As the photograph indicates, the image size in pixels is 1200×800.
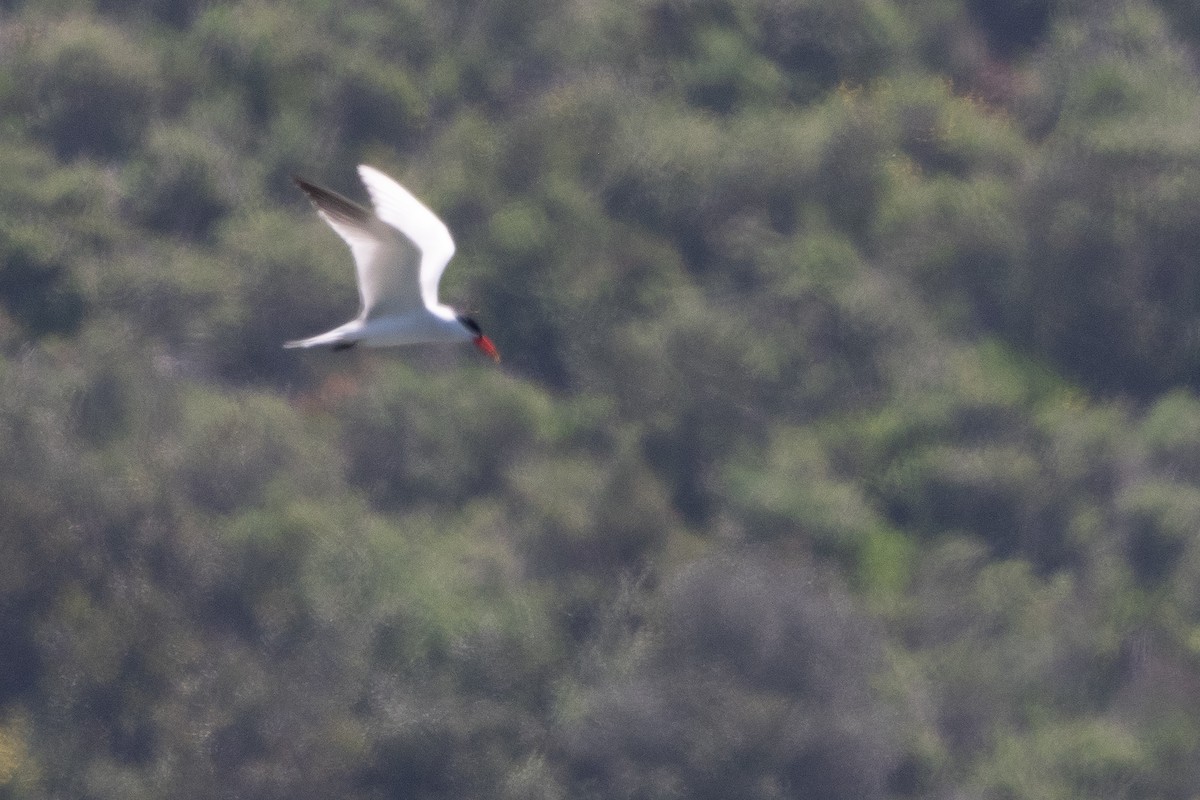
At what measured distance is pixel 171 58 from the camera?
2244 cm

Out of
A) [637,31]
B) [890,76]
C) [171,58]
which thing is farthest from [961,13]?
[171,58]

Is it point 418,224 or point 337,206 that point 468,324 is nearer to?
point 418,224

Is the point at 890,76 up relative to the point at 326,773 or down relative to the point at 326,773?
up

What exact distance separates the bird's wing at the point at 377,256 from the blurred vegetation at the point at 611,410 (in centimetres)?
807

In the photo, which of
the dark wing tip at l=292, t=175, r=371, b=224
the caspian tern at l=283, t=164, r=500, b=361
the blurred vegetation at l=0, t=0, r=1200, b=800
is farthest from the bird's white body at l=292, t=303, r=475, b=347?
the blurred vegetation at l=0, t=0, r=1200, b=800

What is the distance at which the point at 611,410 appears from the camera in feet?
68.3

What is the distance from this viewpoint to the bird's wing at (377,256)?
1038 cm

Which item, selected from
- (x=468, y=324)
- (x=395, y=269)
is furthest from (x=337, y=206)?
(x=468, y=324)

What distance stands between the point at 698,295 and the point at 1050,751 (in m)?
6.11

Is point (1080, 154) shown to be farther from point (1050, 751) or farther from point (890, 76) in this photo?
point (1050, 751)

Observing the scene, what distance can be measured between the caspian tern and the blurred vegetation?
7.97m

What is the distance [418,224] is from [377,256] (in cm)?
34

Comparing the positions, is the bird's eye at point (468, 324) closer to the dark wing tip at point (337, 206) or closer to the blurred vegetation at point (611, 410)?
the dark wing tip at point (337, 206)

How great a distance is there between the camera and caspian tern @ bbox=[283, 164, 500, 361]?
34.8 feet
